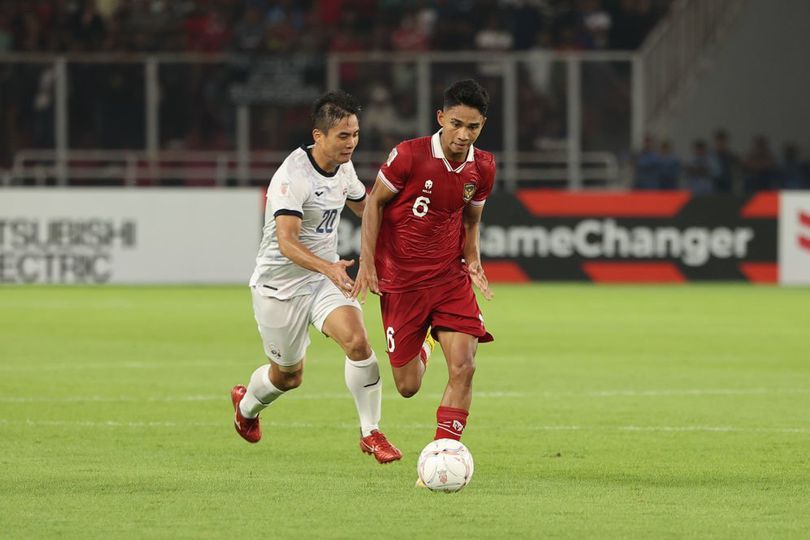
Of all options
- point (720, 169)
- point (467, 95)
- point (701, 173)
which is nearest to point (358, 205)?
point (467, 95)

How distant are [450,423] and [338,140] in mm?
1878

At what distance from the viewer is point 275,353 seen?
9.37 m

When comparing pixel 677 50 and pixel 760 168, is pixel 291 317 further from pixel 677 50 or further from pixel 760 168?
pixel 677 50

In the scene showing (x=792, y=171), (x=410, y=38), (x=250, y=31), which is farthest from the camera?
(x=410, y=38)

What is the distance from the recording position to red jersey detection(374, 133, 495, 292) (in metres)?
8.47

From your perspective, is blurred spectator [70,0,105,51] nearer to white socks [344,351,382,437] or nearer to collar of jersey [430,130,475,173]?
white socks [344,351,382,437]

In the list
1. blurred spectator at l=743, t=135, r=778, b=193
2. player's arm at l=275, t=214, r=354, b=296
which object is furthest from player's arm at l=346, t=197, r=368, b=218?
blurred spectator at l=743, t=135, r=778, b=193

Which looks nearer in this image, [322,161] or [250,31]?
[322,161]

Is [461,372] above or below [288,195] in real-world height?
below

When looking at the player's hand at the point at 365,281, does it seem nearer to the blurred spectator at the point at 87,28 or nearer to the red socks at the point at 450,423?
the red socks at the point at 450,423

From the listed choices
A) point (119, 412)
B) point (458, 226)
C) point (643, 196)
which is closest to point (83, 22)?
point (643, 196)

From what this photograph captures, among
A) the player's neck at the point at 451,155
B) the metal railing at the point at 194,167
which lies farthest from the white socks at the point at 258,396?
the metal railing at the point at 194,167

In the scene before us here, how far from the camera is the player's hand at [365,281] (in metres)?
8.32

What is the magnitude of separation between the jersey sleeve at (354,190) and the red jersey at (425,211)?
0.61m
